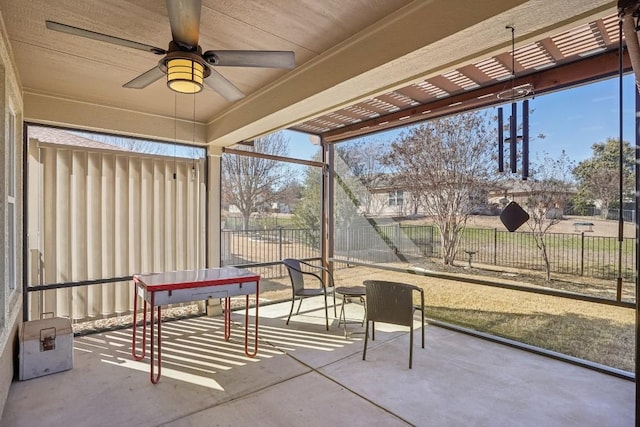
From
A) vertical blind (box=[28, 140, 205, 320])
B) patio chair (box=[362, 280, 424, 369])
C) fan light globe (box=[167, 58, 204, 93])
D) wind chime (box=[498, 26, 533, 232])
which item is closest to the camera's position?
fan light globe (box=[167, 58, 204, 93])

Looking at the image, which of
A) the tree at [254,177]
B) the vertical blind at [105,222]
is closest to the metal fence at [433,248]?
the tree at [254,177]

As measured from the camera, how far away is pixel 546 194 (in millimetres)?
3496

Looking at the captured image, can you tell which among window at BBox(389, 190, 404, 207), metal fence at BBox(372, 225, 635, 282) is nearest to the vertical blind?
window at BBox(389, 190, 404, 207)

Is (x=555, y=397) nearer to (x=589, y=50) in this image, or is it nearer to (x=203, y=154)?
(x=589, y=50)

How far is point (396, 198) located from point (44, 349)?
13.9 ft

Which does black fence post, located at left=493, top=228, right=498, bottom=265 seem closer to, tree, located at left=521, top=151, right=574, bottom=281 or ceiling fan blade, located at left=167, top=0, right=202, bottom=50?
tree, located at left=521, top=151, right=574, bottom=281

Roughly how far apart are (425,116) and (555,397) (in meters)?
3.05

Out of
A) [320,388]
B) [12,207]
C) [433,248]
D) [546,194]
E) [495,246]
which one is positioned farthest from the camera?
[433,248]

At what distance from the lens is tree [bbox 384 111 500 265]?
160 inches

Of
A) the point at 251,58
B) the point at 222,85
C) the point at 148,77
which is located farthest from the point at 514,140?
the point at 148,77

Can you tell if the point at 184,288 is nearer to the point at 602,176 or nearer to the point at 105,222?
the point at 105,222

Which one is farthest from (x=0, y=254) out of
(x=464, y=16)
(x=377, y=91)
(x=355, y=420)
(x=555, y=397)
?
(x=555, y=397)

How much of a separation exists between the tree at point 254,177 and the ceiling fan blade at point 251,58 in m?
3.08

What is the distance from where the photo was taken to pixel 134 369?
2953 mm
